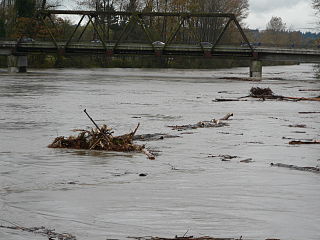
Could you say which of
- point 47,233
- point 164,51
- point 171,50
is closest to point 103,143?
point 47,233

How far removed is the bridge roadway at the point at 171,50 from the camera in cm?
7506

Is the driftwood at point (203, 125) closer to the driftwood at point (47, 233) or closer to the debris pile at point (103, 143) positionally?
the debris pile at point (103, 143)

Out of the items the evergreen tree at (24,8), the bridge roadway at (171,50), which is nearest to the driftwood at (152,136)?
the bridge roadway at (171,50)

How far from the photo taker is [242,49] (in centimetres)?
7638

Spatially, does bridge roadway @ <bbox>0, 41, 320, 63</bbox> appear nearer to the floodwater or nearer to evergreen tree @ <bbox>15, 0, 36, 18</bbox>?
evergreen tree @ <bbox>15, 0, 36, 18</bbox>

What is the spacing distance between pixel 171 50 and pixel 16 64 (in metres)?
17.4

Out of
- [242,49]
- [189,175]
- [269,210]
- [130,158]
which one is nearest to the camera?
[269,210]

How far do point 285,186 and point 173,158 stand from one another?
10.9 ft

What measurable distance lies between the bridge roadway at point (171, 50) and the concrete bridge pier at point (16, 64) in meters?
0.58

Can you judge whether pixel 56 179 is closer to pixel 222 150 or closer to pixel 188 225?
pixel 188 225

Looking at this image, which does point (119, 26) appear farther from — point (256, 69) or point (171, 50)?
point (256, 69)

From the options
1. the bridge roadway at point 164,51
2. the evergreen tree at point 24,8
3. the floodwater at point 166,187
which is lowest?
the floodwater at point 166,187

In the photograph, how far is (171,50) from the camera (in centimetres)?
7744

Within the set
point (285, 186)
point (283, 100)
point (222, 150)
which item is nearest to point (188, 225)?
point (285, 186)
